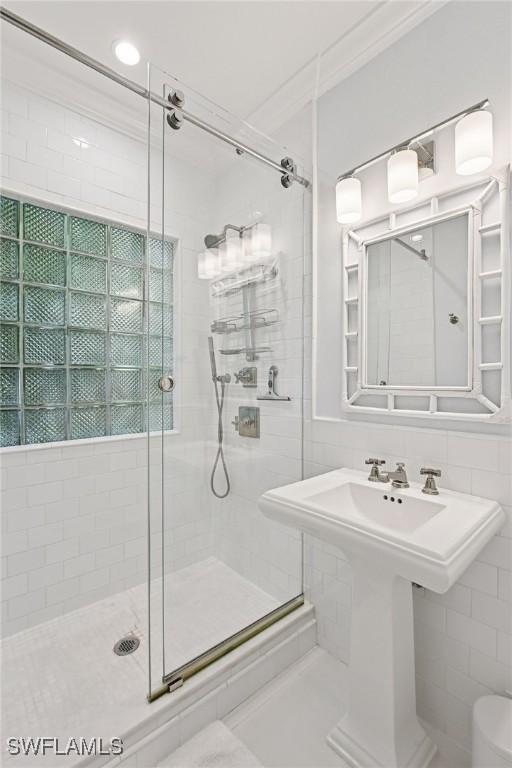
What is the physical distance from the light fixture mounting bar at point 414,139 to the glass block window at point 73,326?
89 centimetres

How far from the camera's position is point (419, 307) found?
1.40 meters

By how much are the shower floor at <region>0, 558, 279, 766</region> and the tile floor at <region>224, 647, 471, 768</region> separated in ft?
0.89

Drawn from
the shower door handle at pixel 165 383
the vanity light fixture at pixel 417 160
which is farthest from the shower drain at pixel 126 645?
the vanity light fixture at pixel 417 160

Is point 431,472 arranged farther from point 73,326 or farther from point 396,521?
point 73,326

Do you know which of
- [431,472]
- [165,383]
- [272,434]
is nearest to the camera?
[431,472]

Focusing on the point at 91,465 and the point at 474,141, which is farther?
the point at 91,465

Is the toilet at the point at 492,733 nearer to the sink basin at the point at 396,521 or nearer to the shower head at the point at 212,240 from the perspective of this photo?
the sink basin at the point at 396,521

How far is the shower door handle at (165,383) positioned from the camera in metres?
1.48

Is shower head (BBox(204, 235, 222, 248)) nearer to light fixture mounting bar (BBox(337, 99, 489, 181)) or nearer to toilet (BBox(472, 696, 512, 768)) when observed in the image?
light fixture mounting bar (BBox(337, 99, 489, 181))

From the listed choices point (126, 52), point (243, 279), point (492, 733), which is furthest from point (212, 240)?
point (492, 733)

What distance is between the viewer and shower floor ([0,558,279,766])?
48.4 inches

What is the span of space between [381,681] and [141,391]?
5.94 ft

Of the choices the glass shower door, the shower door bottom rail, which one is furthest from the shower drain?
the shower door bottom rail

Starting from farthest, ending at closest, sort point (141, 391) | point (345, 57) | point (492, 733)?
1. point (141, 391)
2. point (345, 57)
3. point (492, 733)
